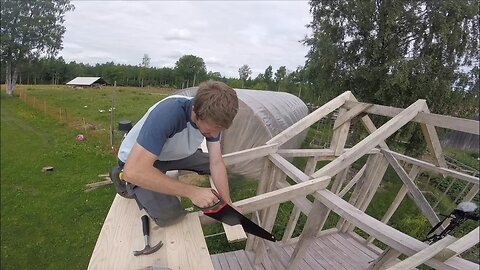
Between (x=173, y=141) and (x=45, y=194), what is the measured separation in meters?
4.80

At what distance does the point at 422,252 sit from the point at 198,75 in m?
3.15

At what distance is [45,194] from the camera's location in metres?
5.33

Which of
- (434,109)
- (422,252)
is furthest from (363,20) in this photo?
(422,252)

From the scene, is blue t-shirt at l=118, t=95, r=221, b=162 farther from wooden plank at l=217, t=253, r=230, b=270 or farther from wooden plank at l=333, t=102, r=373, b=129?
wooden plank at l=217, t=253, r=230, b=270

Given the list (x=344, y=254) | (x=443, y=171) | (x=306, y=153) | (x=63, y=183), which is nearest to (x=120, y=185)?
(x=306, y=153)

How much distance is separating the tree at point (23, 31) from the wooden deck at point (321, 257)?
3368mm

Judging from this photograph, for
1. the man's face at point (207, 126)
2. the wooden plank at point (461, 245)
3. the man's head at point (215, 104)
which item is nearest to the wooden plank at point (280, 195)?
the man's face at point (207, 126)

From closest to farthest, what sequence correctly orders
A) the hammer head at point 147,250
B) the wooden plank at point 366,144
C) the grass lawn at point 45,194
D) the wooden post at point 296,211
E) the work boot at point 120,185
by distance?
the grass lawn at point 45,194, the hammer head at point 147,250, the work boot at point 120,185, the wooden plank at point 366,144, the wooden post at point 296,211

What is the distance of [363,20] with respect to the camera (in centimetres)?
668

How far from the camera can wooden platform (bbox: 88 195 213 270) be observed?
4.92 ft

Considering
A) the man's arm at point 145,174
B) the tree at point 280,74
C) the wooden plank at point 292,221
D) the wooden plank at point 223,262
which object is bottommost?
the wooden plank at point 223,262

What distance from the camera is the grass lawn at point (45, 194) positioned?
44.9 inches

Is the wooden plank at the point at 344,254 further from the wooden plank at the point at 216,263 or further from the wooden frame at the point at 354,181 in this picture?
the wooden plank at the point at 216,263

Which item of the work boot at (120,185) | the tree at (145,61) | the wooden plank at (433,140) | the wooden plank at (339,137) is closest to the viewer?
the work boot at (120,185)
